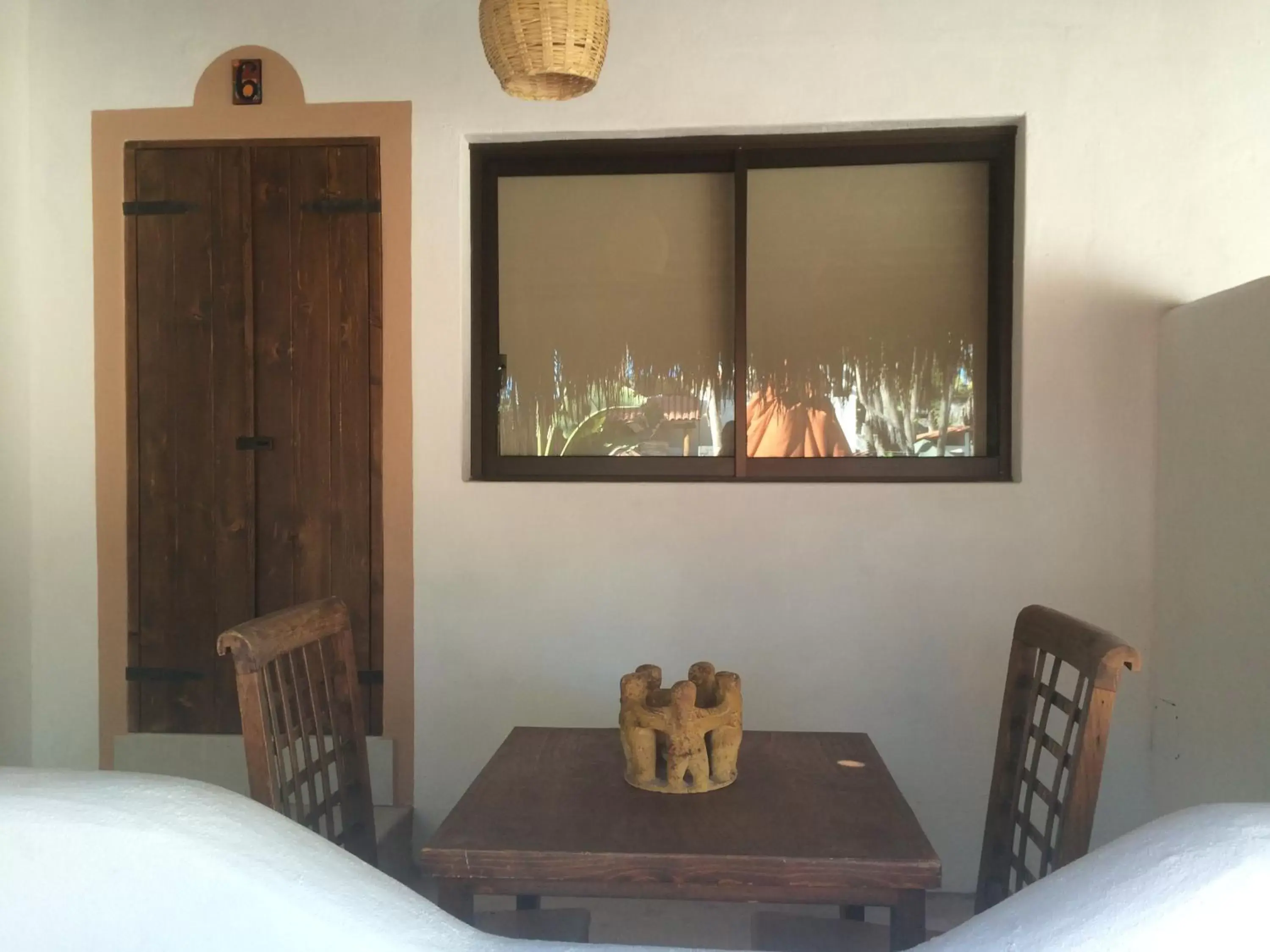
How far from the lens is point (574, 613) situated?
2.52 metres

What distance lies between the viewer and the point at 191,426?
2.60 m

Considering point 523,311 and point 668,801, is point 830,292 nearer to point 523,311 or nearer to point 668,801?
point 523,311

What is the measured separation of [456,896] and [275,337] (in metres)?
1.80

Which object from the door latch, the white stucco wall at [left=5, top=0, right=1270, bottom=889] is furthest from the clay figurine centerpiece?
the door latch

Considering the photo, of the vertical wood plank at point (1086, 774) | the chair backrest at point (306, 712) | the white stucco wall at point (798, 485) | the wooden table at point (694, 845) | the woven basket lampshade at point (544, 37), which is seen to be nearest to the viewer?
the wooden table at point (694, 845)

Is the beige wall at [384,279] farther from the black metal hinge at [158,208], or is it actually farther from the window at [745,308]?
the window at [745,308]

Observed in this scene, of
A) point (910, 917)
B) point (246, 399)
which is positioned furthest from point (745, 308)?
point (910, 917)

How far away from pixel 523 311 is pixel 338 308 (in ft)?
1.76

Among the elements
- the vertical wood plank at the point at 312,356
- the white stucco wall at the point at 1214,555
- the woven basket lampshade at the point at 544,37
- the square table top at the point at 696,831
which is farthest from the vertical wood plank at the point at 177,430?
the white stucco wall at the point at 1214,555

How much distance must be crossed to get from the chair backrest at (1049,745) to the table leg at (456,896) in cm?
91

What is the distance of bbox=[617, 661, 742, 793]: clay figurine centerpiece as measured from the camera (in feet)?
4.99

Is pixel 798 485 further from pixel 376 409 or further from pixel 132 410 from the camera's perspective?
pixel 132 410

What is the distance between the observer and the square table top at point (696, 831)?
1281 mm

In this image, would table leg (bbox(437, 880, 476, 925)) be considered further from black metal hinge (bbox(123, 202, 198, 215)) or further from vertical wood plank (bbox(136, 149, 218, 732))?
black metal hinge (bbox(123, 202, 198, 215))
